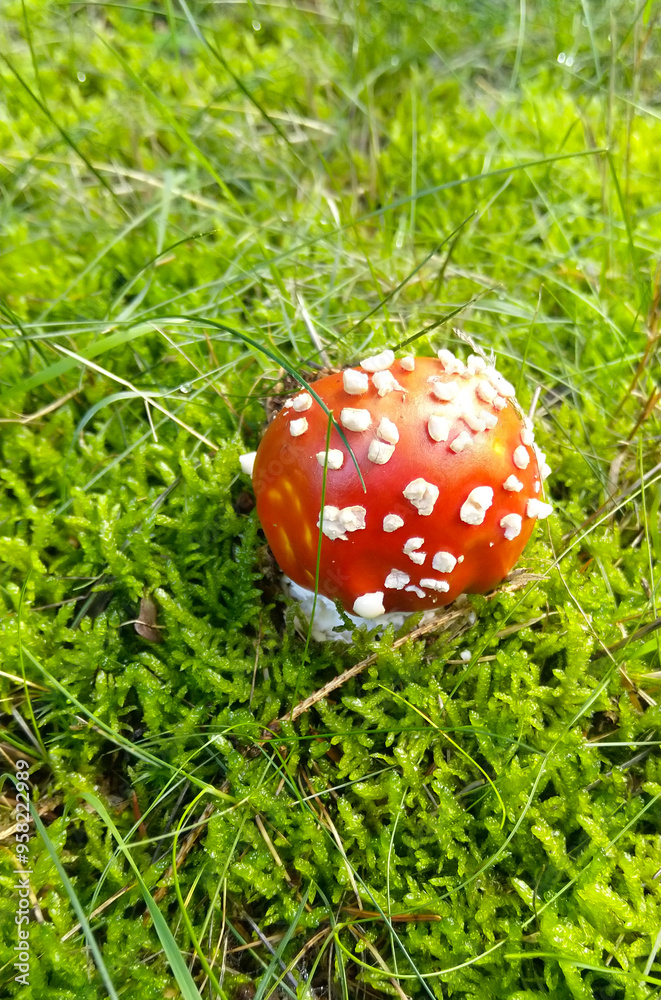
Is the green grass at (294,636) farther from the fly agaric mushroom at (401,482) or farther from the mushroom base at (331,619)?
the fly agaric mushroom at (401,482)

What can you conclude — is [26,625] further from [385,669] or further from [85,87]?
[85,87]

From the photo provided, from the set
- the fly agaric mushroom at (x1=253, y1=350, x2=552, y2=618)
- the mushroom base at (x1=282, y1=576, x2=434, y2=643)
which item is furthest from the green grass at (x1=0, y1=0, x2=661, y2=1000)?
the fly agaric mushroom at (x1=253, y1=350, x2=552, y2=618)

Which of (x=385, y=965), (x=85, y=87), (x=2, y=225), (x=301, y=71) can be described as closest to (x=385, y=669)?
(x=385, y=965)

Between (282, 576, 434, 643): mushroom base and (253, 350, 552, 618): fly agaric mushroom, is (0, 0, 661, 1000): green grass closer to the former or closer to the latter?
(282, 576, 434, 643): mushroom base

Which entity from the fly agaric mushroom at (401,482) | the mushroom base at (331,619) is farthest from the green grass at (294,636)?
the fly agaric mushroom at (401,482)

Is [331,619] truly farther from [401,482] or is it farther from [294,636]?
[401,482]

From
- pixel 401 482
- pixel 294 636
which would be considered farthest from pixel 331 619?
pixel 401 482
